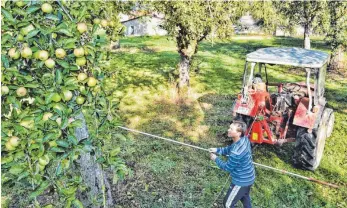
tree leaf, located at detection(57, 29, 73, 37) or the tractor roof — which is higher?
tree leaf, located at detection(57, 29, 73, 37)

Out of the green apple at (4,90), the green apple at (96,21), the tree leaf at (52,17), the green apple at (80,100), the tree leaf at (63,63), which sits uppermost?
the tree leaf at (52,17)

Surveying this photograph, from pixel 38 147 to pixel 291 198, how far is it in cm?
483

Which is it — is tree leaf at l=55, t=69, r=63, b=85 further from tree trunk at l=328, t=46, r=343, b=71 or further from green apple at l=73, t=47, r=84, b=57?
tree trunk at l=328, t=46, r=343, b=71

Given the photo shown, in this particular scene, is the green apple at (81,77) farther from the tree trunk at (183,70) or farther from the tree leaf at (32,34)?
the tree trunk at (183,70)

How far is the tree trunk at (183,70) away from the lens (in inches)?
417

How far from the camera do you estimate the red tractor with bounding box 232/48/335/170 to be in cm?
626

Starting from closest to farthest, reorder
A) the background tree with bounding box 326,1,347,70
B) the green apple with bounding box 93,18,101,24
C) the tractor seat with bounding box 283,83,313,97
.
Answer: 1. the green apple with bounding box 93,18,101,24
2. the tractor seat with bounding box 283,83,313,97
3. the background tree with bounding box 326,1,347,70

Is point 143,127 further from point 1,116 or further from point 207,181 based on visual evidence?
point 1,116

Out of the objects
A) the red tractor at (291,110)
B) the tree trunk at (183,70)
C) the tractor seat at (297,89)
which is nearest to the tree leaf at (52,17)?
the red tractor at (291,110)

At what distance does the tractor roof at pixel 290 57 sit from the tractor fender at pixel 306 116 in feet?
2.97

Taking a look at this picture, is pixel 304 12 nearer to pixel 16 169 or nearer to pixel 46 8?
pixel 46 8

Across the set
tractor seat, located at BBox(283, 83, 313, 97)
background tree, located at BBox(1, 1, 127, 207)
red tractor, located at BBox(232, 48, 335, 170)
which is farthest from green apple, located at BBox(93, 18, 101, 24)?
tractor seat, located at BBox(283, 83, 313, 97)

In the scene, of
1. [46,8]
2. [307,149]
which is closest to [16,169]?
[46,8]

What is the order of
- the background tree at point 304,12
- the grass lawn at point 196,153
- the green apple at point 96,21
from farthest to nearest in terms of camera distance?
the background tree at point 304,12 < the grass lawn at point 196,153 < the green apple at point 96,21
